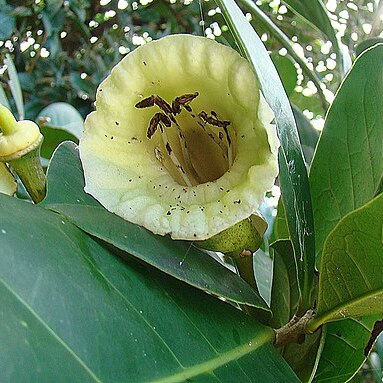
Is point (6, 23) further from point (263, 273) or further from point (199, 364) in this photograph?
point (199, 364)

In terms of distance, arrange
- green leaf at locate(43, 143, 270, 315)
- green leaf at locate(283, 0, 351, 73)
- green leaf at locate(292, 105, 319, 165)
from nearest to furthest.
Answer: green leaf at locate(43, 143, 270, 315)
green leaf at locate(283, 0, 351, 73)
green leaf at locate(292, 105, 319, 165)

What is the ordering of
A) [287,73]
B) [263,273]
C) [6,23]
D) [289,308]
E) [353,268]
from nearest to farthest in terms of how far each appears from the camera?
[353,268] < [289,308] < [263,273] < [287,73] < [6,23]

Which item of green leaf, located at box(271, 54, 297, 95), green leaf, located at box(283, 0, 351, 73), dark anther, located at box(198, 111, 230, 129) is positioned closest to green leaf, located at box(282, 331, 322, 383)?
dark anther, located at box(198, 111, 230, 129)

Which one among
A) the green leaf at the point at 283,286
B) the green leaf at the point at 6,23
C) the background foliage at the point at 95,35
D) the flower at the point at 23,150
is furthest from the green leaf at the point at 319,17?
the green leaf at the point at 6,23

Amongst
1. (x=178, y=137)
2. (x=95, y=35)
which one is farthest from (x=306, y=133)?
(x=95, y=35)

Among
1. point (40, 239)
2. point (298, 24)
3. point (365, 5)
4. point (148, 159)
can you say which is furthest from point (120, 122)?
point (298, 24)

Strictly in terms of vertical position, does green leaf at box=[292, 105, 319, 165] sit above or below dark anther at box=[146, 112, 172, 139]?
below

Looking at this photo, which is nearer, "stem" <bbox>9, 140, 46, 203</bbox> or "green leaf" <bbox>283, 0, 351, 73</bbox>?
"stem" <bbox>9, 140, 46, 203</bbox>

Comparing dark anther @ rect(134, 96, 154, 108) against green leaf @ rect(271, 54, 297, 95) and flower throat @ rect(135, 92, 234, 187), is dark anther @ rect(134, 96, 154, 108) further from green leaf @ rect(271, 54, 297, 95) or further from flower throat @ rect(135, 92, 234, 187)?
green leaf @ rect(271, 54, 297, 95)
